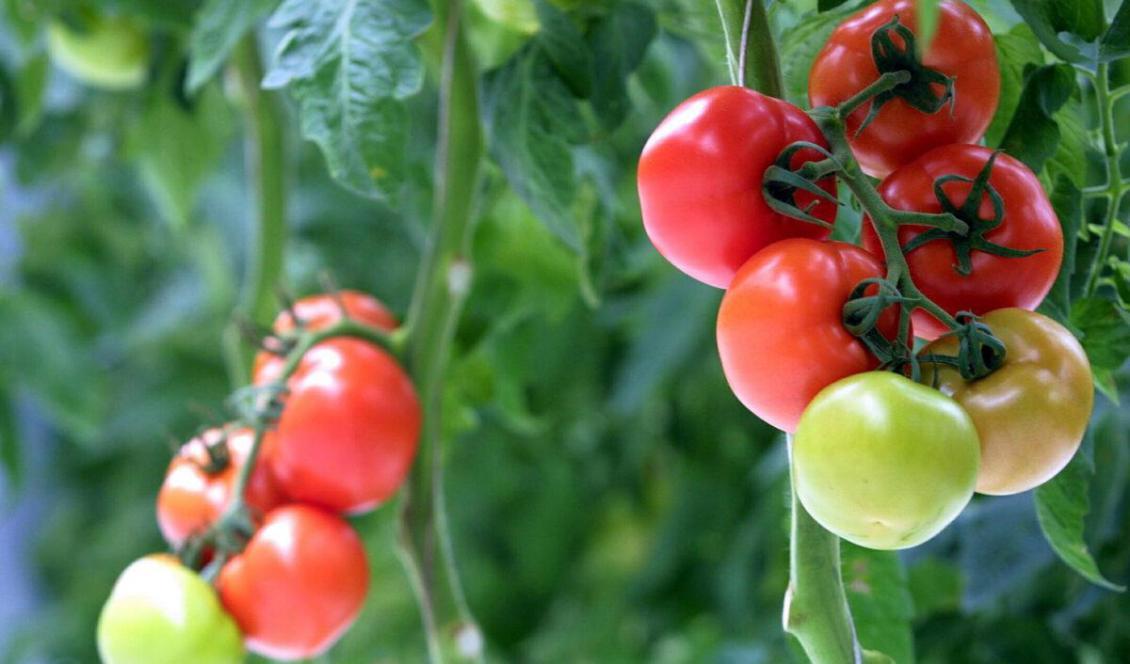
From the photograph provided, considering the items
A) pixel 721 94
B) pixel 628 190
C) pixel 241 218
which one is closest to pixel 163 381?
pixel 241 218

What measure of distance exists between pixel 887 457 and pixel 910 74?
103mm

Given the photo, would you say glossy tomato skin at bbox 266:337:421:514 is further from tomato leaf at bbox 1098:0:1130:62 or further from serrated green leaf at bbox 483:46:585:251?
tomato leaf at bbox 1098:0:1130:62

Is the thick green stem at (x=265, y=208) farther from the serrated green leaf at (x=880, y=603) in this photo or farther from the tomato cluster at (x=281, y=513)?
the serrated green leaf at (x=880, y=603)

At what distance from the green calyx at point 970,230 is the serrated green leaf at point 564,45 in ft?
0.59

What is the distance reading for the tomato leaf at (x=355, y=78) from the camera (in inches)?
14.7

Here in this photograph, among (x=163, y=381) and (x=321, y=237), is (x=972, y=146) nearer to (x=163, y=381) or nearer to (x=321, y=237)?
(x=321, y=237)

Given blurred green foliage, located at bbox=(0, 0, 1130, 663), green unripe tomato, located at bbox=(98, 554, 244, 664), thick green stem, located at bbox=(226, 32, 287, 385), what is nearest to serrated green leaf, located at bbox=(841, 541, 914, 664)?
blurred green foliage, located at bbox=(0, 0, 1130, 663)

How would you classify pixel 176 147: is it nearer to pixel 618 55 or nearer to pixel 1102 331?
pixel 618 55

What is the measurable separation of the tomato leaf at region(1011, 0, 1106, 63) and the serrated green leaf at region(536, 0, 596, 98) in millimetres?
167

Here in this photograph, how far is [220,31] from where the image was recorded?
1.60 ft

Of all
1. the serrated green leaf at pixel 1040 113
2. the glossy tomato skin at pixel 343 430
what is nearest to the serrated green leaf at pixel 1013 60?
the serrated green leaf at pixel 1040 113

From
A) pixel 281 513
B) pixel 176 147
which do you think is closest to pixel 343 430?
pixel 281 513

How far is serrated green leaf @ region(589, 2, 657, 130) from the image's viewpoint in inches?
17.3

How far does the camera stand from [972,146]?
0.30 metres
